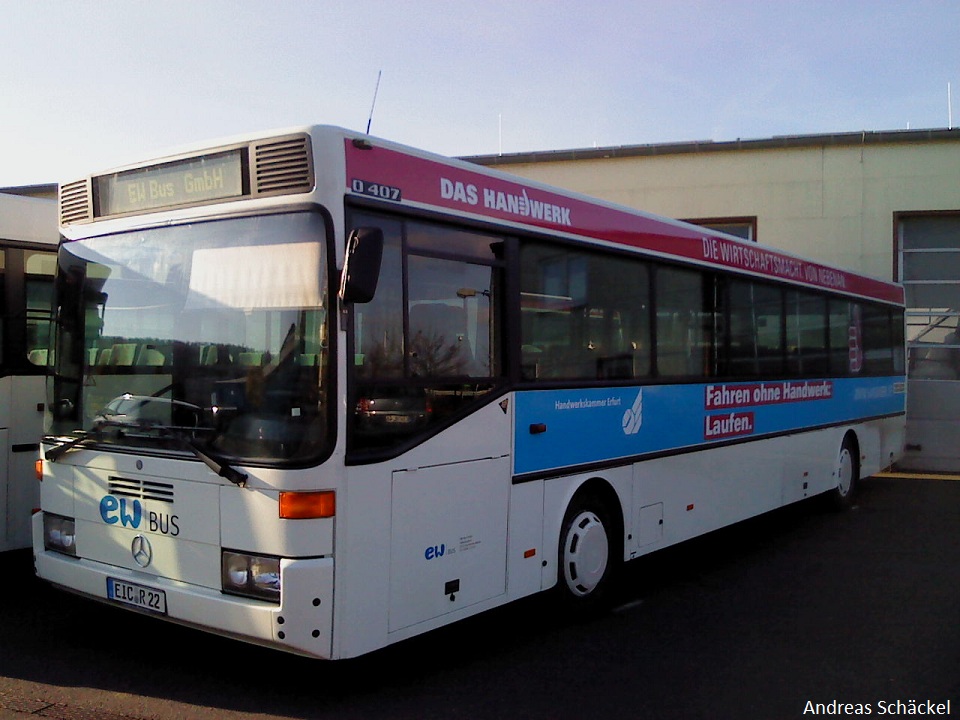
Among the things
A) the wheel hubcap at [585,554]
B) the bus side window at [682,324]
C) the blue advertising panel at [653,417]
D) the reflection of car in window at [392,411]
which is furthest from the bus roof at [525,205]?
the wheel hubcap at [585,554]

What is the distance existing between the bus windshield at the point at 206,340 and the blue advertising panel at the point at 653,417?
1.84m

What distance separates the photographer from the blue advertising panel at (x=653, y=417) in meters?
6.30

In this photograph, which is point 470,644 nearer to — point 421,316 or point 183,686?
point 183,686

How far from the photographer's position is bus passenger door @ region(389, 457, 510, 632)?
16.7 ft

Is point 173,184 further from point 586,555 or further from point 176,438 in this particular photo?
point 586,555

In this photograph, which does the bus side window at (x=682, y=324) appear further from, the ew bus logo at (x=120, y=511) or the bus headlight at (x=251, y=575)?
the ew bus logo at (x=120, y=511)

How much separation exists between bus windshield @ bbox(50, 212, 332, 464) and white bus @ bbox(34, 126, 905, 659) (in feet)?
0.04

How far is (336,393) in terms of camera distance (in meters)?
4.73

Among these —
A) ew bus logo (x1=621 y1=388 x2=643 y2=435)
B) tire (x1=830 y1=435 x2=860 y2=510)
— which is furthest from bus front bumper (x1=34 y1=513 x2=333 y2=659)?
tire (x1=830 y1=435 x2=860 y2=510)

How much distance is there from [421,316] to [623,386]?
8.15 ft

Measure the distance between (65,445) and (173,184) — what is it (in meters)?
1.74

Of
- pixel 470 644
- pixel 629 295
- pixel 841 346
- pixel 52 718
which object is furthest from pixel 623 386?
pixel 841 346

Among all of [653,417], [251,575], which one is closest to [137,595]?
[251,575]

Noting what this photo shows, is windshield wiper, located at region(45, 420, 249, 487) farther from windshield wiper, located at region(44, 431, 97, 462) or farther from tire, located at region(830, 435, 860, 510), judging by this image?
tire, located at region(830, 435, 860, 510)
